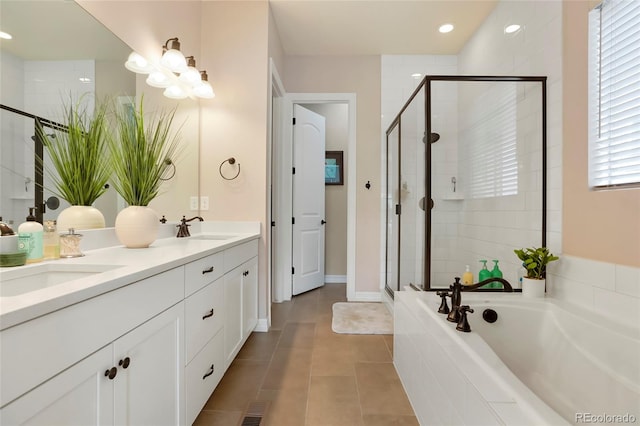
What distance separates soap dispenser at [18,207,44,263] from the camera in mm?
1062

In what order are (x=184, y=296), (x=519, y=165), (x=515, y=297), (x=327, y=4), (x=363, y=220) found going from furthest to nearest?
(x=363, y=220) < (x=327, y=4) < (x=519, y=165) < (x=515, y=297) < (x=184, y=296)

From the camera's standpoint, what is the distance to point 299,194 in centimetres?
367

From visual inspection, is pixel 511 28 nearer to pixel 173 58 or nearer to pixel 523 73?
pixel 523 73

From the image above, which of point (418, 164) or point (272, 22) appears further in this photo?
point (272, 22)

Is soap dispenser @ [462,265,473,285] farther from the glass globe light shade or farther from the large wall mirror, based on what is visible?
the glass globe light shade

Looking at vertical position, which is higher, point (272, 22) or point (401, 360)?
point (272, 22)

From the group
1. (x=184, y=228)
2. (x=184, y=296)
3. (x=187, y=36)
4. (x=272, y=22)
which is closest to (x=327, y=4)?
(x=272, y=22)

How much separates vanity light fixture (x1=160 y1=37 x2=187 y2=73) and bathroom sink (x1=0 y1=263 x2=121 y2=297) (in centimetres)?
152

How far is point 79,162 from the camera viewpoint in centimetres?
138

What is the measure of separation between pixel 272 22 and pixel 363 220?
7.17 feet

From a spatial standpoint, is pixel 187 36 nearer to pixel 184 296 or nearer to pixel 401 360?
pixel 184 296

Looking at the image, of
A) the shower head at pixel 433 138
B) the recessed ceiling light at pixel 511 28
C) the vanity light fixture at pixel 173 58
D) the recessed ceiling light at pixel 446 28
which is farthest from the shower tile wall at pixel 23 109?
the recessed ceiling light at pixel 446 28

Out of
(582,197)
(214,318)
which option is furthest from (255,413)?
(582,197)

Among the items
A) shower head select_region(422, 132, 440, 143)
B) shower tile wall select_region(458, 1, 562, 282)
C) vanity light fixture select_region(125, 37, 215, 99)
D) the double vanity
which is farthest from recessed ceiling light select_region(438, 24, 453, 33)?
the double vanity
